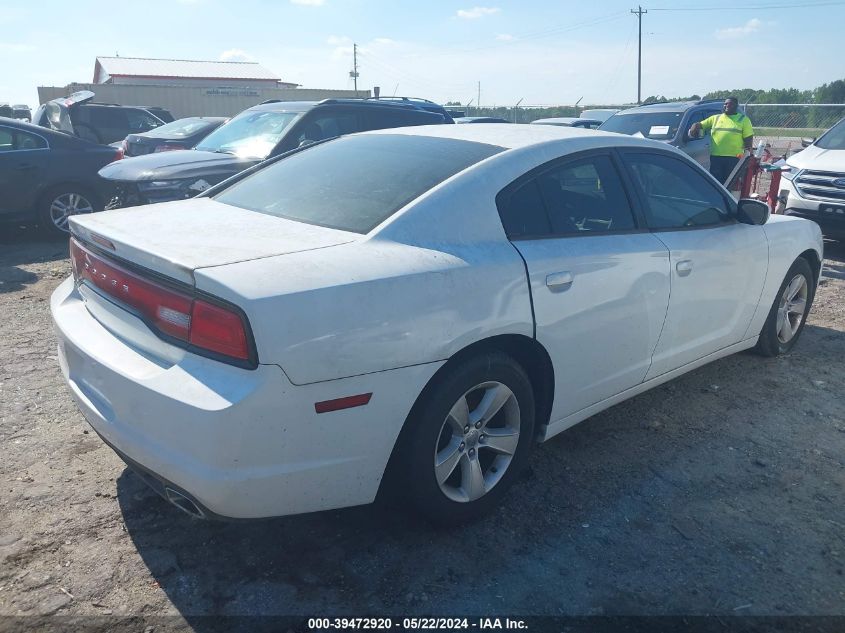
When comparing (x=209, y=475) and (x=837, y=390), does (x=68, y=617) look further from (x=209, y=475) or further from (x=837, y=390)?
(x=837, y=390)

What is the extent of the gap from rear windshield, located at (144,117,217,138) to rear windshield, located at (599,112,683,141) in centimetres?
673

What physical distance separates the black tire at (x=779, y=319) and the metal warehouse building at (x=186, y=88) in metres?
28.0

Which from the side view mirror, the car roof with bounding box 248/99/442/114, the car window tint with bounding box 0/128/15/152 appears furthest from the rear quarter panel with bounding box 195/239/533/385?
the car window tint with bounding box 0/128/15/152

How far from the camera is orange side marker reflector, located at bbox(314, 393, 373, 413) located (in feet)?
7.70

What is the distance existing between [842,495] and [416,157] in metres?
2.59

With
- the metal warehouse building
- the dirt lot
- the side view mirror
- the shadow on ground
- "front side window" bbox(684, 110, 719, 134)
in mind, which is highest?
the metal warehouse building

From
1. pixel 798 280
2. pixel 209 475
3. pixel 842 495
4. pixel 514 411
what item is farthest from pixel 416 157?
pixel 798 280

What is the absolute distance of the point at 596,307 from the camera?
323 cm

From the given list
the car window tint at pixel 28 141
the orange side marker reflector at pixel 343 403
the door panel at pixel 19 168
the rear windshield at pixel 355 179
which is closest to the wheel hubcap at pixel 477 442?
the orange side marker reflector at pixel 343 403

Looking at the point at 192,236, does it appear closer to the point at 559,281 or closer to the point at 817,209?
the point at 559,281

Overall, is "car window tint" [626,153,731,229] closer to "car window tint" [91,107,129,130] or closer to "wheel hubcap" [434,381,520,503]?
"wheel hubcap" [434,381,520,503]

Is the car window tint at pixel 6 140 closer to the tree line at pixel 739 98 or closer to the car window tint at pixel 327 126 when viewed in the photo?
the car window tint at pixel 327 126

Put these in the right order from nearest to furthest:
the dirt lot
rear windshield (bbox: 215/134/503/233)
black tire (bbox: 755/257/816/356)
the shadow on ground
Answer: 1. the dirt lot
2. rear windshield (bbox: 215/134/503/233)
3. black tire (bbox: 755/257/816/356)
4. the shadow on ground

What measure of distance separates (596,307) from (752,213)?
1.67 metres
